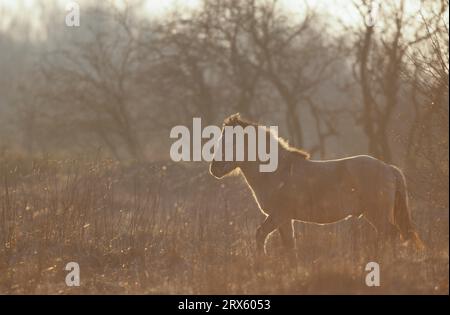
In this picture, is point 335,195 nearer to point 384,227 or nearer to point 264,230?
point 384,227

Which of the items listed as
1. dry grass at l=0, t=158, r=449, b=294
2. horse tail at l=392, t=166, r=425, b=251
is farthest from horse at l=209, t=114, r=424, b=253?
dry grass at l=0, t=158, r=449, b=294

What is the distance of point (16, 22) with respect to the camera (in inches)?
4397

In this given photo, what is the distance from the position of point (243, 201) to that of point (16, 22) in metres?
101

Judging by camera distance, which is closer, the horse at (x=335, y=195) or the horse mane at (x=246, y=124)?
the horse at (x=335, y=195)

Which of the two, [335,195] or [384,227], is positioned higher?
[335,195]

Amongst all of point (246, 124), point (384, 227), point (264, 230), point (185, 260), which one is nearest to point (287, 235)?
point (264, 230)

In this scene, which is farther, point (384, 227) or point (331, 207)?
point (331, 207)

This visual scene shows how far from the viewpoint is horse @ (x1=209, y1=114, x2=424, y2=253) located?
9.82m

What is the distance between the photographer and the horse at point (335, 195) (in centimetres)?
982

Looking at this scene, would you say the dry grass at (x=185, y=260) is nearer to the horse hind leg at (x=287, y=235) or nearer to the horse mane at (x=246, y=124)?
the horse hind leg at (x=287, y=235)

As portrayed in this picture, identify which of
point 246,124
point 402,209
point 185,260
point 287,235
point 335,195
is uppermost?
point 246,124

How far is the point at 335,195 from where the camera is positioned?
9.91 m

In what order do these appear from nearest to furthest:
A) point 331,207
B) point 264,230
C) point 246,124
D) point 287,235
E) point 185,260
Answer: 1. point 185,260
2. point 264,230
3. point 287,235
4. point 331,207
5. point 246,124

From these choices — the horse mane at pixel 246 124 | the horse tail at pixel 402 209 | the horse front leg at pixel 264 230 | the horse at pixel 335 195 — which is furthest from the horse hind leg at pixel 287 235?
the horse tail at pixel 402 209
